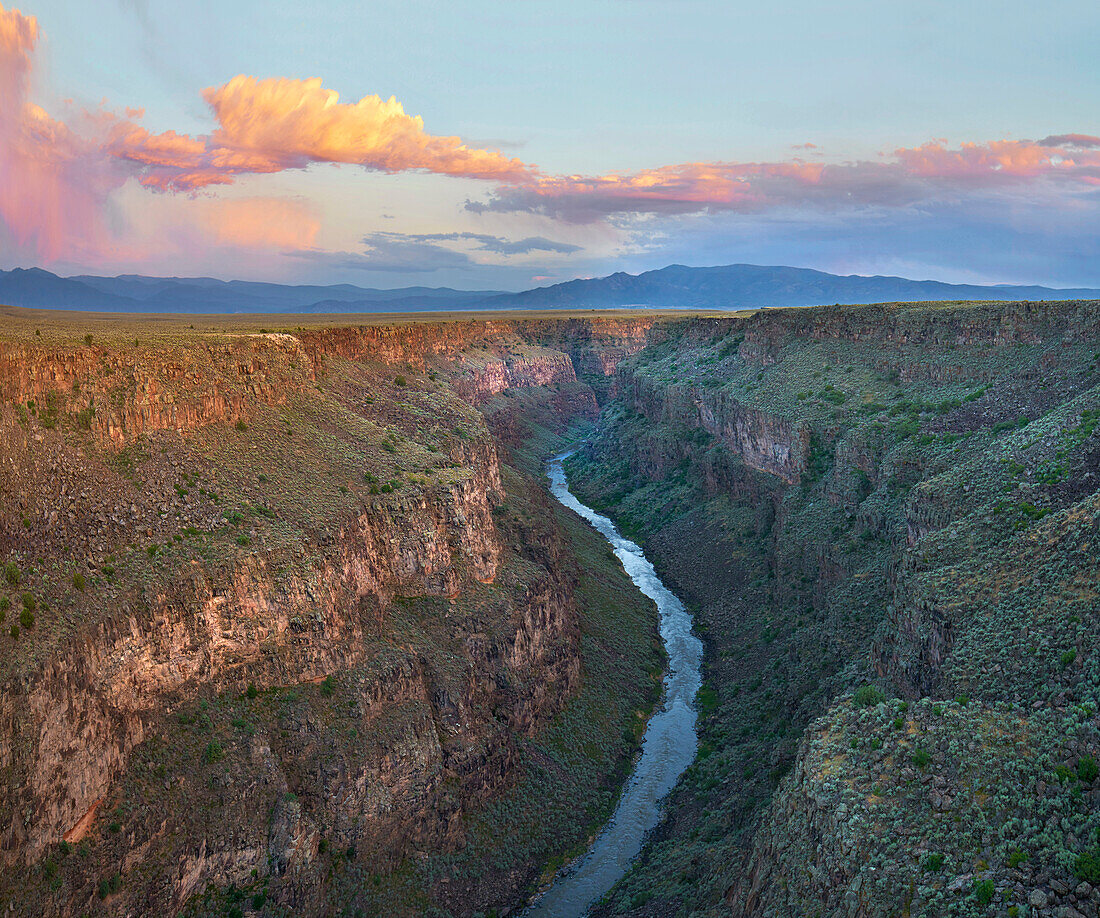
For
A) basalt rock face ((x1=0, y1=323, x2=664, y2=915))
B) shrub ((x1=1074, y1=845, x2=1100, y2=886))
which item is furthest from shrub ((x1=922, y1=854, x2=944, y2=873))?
basalt rock face ((x1=0, y1=323, x2=664, y2=915))

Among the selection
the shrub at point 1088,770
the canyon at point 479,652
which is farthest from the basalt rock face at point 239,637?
the shrub at point 1088,770

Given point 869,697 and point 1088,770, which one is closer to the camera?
point 1088,770

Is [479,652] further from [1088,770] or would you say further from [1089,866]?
[1089,866]

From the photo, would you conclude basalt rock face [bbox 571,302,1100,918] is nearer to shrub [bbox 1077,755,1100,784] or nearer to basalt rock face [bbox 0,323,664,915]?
shrub [bbox 1077,755,1100,784]

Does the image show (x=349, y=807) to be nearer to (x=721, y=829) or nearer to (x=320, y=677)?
(x=320, y=677)

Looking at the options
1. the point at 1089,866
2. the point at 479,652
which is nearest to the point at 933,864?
the point at 1089,866

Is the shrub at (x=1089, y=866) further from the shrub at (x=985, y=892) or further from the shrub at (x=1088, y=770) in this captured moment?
the shrub at (x=1088, y=770)
